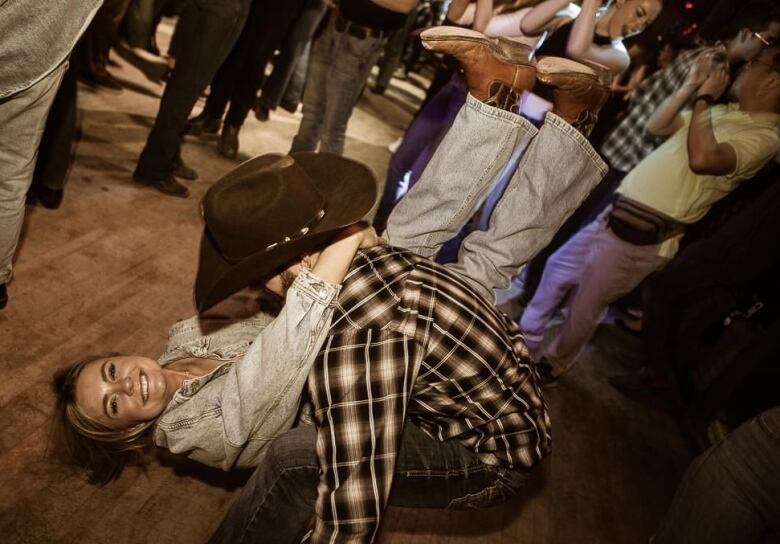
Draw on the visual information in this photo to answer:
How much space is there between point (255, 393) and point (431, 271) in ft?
2.04

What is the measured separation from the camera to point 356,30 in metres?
3.18

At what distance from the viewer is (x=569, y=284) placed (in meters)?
3.08

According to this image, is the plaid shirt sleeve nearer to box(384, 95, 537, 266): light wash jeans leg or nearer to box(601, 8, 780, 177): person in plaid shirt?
box(384, 95, 537, 266): light wash jeans leg

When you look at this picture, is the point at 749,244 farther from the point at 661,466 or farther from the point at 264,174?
the point at 264,174

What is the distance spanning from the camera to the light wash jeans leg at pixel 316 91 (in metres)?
3.36

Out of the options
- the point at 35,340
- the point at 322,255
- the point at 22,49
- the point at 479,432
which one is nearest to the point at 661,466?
the point at 479,432

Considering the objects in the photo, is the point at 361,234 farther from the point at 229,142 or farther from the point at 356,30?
the point at 229,142

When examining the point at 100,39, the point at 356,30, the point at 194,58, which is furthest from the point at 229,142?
the point at 356,30

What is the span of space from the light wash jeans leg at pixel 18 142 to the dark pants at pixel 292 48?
3.37 m

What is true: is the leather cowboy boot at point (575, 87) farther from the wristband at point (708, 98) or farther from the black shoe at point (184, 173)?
the black shoe at point (184, 173)

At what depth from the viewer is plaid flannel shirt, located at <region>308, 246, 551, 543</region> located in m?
Answer: 1.26

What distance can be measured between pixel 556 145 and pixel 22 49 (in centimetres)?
187

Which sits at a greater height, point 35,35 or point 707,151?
point 707,151

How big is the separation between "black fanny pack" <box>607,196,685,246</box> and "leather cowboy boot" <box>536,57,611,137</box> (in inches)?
40.3
